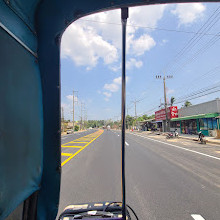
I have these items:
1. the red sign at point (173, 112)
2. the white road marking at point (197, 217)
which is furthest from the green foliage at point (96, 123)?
the white road marking at point (197, 217)

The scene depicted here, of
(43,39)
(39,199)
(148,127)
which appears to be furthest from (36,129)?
(148,127)

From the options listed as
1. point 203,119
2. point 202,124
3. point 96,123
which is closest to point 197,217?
point 203,119

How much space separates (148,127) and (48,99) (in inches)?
2055

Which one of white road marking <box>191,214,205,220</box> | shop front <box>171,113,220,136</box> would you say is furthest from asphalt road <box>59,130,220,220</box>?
shop front <box>171,113,220,136</box>

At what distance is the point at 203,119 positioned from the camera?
2170 centimetres

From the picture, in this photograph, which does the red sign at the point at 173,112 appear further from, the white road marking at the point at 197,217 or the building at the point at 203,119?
the white road marking at the point at 197,217

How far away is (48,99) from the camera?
1458mm

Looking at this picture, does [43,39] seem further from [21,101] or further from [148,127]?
[148,127]

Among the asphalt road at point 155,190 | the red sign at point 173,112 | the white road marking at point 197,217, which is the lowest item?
the asphalt road at point 155,190

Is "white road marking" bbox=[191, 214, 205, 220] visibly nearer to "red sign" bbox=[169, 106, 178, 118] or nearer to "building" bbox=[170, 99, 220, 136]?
"building" bbox=[170, 99, 220, 136]

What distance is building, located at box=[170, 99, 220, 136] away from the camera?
63.1 ft

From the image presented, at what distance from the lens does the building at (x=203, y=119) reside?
19.2 meters

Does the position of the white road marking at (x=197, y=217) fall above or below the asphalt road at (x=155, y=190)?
above

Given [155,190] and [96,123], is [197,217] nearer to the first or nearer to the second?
[155,190]
